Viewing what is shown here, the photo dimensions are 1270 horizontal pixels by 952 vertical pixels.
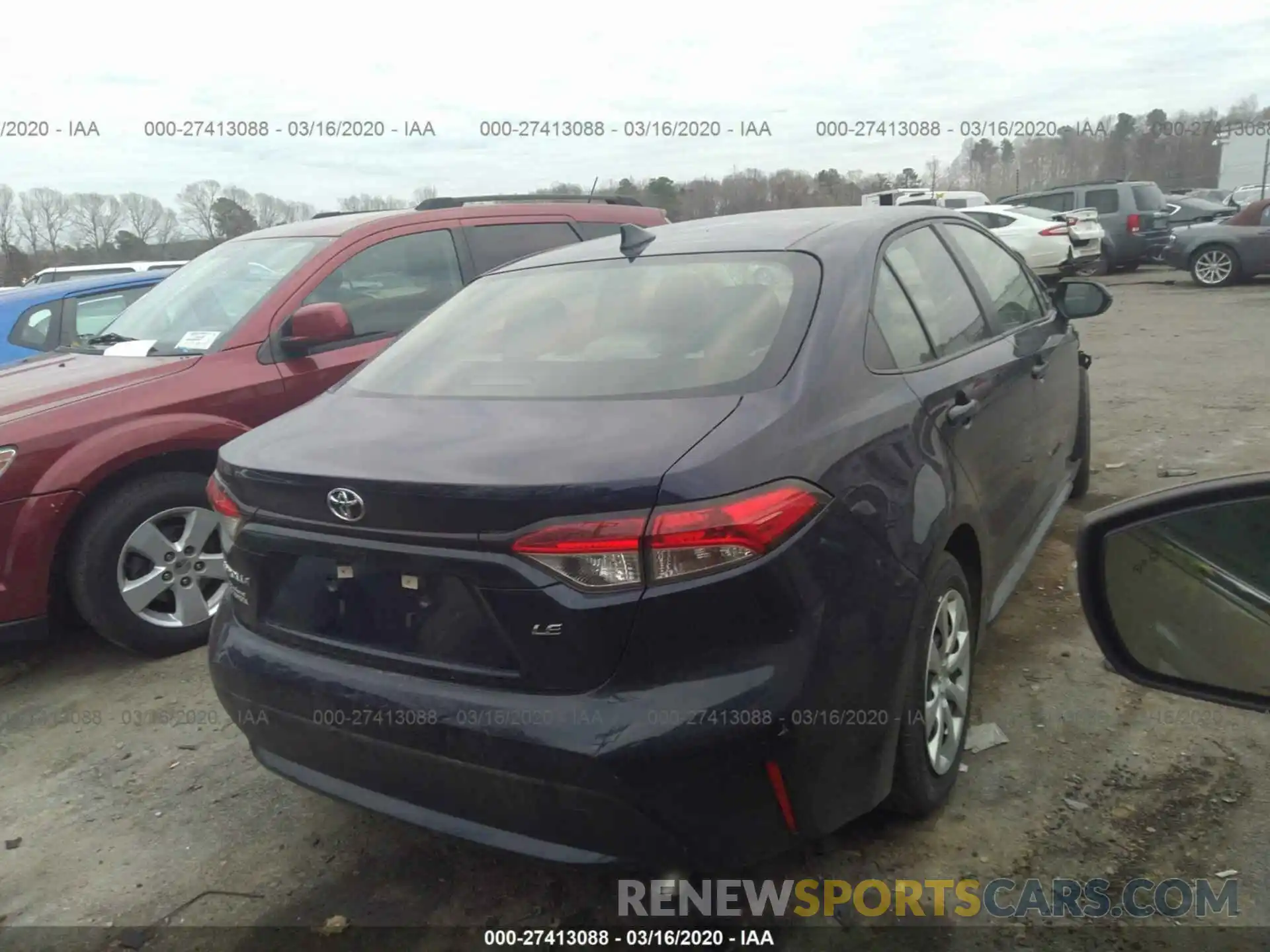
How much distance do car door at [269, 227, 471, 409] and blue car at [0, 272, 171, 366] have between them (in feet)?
10.5

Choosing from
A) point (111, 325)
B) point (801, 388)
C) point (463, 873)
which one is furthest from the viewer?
point (111, 325)

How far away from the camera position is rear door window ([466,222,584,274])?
17.2 ft

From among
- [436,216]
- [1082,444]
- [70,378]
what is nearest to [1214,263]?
[1082,444]

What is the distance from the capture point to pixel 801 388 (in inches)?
85.7

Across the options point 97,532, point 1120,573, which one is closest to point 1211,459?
point 1120,573

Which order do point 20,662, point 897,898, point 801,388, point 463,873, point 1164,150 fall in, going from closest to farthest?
1. point 801,388
2. point 897,898
3. point 463,873
4. point 20,662
5. point 1164,150

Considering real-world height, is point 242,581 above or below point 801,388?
below

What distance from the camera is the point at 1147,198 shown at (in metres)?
18.7

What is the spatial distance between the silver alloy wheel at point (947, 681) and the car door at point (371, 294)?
2.65 metres

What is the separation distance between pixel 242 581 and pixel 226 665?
0.77ft

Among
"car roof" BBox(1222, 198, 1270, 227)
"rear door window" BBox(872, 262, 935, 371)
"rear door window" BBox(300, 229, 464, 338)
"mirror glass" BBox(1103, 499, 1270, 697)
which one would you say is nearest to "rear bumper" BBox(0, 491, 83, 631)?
"rear door window" BBox(300, 229, 464, 338)

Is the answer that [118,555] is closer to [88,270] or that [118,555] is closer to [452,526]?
[452,526]

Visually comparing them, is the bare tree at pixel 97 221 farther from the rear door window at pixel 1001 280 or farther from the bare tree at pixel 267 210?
the rear door window at pixel 1001 280

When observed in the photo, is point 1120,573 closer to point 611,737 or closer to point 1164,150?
point 611,737
